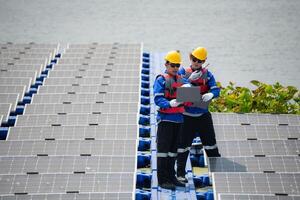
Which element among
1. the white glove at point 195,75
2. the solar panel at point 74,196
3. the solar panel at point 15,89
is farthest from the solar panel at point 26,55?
the solar panel at point 74,196

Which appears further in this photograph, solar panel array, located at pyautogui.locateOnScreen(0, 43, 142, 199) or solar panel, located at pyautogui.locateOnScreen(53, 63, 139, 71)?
solar panel, located at pyautogui.locateOnScreen(53, 63, 139, 71)

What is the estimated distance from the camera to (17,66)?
1772 cm

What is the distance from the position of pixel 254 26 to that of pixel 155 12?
6213 millimetres

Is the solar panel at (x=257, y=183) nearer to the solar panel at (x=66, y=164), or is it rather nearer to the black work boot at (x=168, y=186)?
the black work boot at (x=168, y=186)

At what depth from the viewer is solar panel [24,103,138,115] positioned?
13.7 metres

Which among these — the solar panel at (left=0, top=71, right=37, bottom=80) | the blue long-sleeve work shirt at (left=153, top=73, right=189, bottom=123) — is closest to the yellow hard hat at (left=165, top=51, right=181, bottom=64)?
the blue long-sleeve work shirt at (left=153, top=73, right=189, bottom=123)

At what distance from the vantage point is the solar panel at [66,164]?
10.8 meters

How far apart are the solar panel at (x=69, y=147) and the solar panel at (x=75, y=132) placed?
1.10 ft

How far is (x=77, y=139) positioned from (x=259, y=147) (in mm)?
4061

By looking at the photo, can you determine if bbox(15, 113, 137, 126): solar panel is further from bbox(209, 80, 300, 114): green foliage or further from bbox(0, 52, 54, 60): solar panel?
bbox(0, 52, 54, 60): solar panel

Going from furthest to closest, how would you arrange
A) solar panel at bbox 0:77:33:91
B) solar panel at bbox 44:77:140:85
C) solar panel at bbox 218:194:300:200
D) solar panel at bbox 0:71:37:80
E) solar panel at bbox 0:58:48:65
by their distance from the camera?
solar panel at bbox 0:58:48:65 < solar panel at bbox 0:71:37:80 < solar panel at bbox 0:77:33:91 < solar panel at bbox 44:77:140:85 < solar panel at bbox 218:194:300:200

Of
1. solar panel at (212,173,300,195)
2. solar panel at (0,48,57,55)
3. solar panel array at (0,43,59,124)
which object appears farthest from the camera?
solar panel at (0,48,57,55)

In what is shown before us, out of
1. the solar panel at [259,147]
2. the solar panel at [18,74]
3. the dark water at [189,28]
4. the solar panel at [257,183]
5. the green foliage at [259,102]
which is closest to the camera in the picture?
the solar panel at [257,183]

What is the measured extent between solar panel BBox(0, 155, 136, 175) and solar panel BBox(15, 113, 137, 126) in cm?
185
